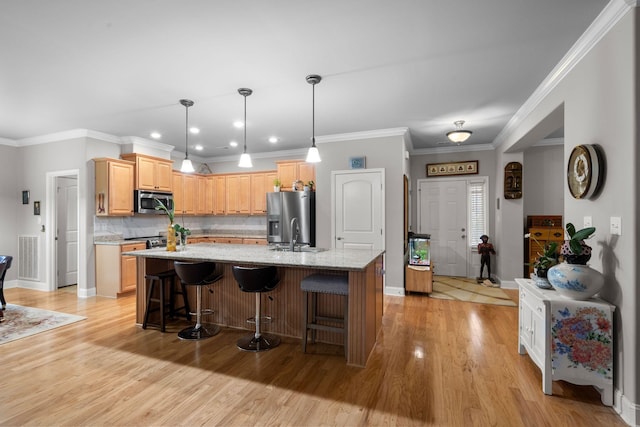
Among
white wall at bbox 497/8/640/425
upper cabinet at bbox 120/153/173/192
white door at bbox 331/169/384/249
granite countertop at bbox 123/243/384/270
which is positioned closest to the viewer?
white wall at bbox 497/8/640/425

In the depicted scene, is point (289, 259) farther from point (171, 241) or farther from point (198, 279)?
point (171, 241)

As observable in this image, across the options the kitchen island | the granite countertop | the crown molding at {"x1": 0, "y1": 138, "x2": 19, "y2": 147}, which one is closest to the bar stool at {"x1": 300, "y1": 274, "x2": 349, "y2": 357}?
the kitchen island

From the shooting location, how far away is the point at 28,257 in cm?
561

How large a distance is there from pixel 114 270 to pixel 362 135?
4.53 meters

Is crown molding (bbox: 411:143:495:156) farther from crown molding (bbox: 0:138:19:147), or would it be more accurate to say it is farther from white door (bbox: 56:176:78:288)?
crown molding (bbox: 0:138:19:147)

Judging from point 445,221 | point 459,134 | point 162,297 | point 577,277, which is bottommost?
point 162,297

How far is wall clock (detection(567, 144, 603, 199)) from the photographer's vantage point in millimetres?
2282

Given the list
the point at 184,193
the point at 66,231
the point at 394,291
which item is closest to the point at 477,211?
the point at 394,291

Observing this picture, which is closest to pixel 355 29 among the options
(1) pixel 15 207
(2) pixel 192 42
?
(2) pixel 192 42

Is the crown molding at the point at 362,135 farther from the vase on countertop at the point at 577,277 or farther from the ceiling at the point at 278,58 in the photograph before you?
the vase on countertop at the point at 577,277

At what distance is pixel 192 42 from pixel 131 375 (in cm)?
274

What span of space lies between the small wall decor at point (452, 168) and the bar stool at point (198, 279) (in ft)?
16.0

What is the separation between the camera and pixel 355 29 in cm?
235

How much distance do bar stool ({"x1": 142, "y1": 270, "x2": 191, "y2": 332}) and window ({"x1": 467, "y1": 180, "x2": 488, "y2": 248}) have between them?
17.7 ft
